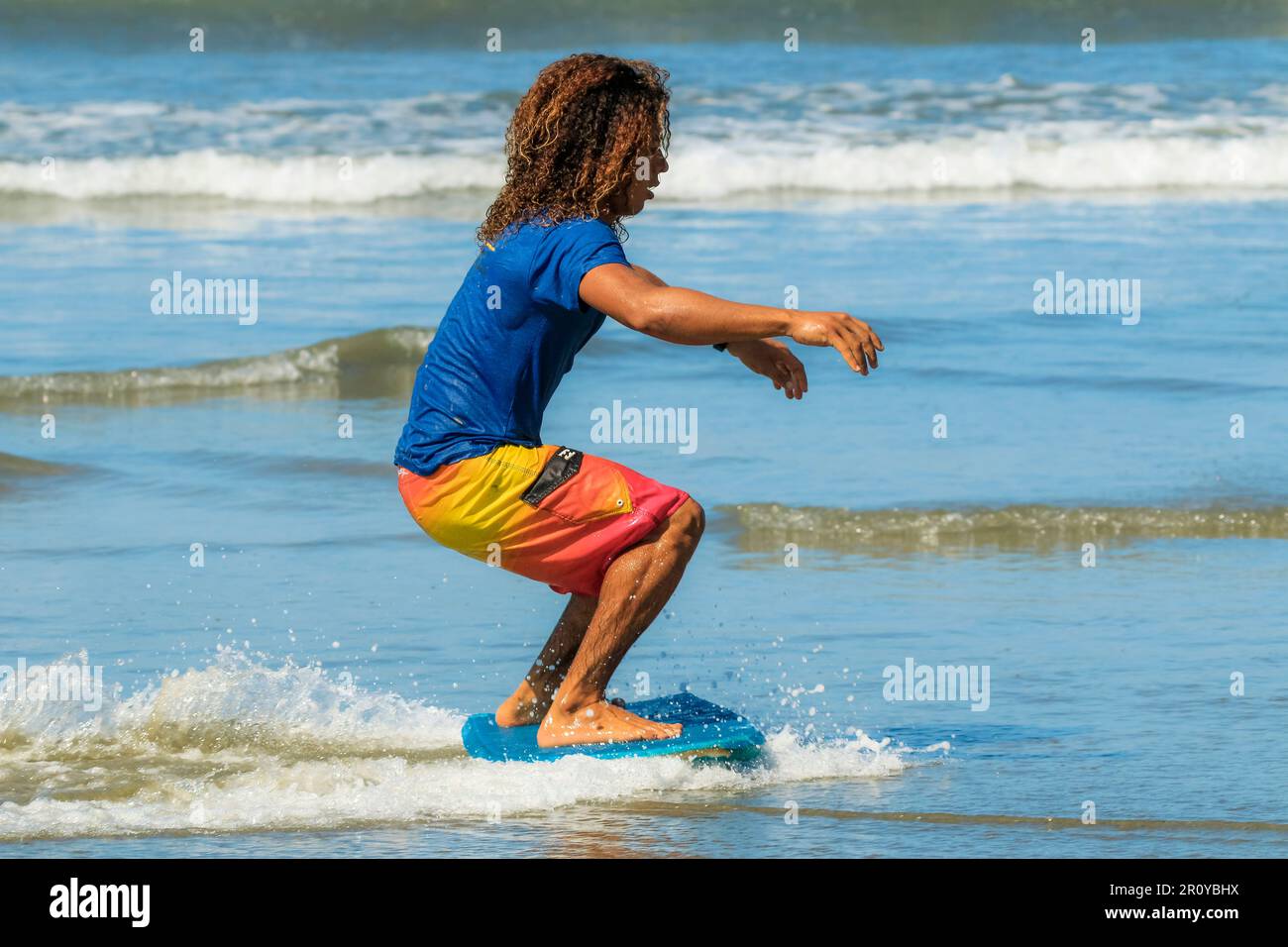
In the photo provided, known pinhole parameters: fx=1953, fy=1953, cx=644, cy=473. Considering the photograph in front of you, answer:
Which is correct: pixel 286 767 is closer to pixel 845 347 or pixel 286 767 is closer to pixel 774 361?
pixel 774 361

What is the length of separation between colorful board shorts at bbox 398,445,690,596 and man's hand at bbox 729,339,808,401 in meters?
0.42

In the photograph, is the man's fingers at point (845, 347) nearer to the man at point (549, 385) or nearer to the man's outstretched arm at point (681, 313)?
the man's outstretched arm at point (681, 313)

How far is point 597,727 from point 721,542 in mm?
2889

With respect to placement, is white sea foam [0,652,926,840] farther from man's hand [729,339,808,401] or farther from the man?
man's hand [729,339,808,401]

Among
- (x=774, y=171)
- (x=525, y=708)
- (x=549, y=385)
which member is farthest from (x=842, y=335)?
(x=774, y=171)

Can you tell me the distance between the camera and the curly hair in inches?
187

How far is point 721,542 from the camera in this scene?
7.83 metres

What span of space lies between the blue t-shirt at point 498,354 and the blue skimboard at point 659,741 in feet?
2.54

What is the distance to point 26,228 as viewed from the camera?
17359 mm
